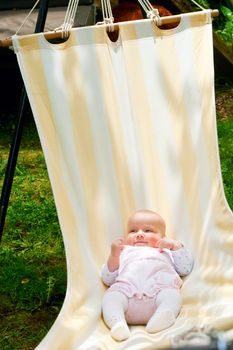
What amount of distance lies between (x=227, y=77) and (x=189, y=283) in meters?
3.26

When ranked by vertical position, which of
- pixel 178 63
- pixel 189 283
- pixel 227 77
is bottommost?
pixel 227 77

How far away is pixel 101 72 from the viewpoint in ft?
8.16

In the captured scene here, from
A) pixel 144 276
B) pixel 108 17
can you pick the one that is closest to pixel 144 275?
pixel 144 276

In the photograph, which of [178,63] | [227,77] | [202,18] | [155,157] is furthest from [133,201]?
[227,77]

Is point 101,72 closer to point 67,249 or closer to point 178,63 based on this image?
point 178,63

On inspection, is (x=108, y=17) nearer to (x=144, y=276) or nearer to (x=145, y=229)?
(x=145, y=229)

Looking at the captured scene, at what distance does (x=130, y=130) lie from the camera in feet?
8.26

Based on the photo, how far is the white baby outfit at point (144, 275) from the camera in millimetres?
1979

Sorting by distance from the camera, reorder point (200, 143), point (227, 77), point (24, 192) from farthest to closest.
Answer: point (227, 77) < point (24, 192) < point (200, 143)

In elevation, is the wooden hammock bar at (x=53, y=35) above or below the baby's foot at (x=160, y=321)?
above

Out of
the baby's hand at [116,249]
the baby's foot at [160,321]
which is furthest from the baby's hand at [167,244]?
the baby's foot at [160,321]

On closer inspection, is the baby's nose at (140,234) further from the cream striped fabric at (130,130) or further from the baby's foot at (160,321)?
the baby's foot at (160,321)

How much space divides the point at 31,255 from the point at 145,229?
0.76m

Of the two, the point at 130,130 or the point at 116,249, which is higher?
the point at 130,130
